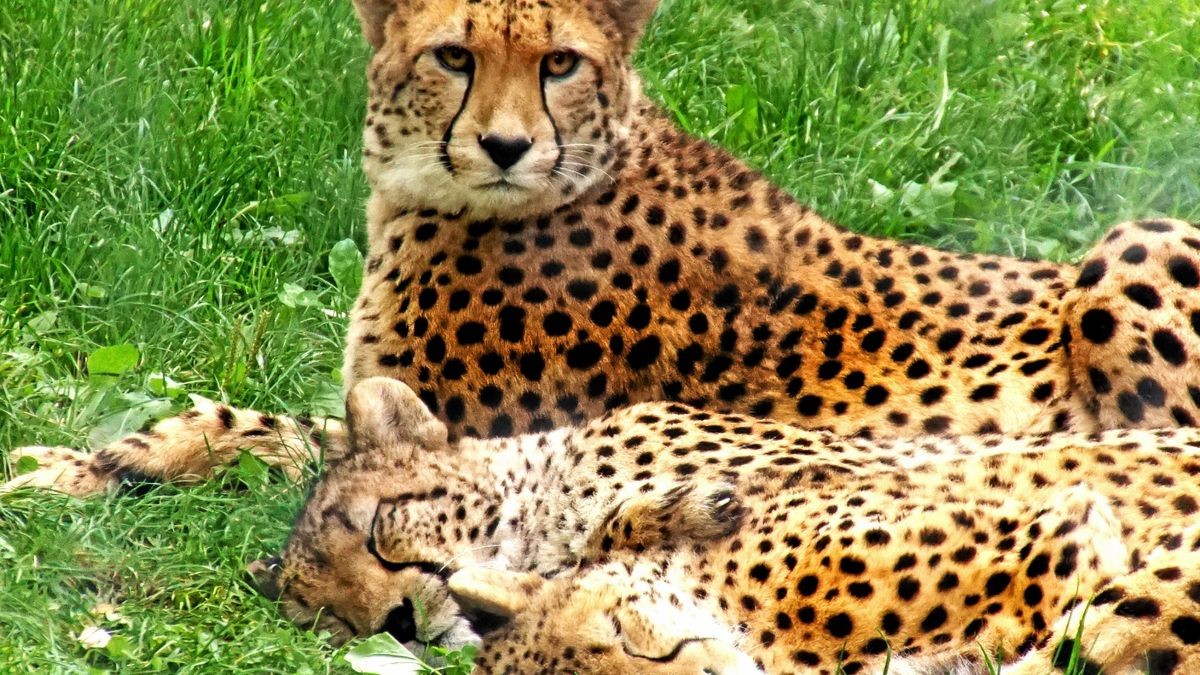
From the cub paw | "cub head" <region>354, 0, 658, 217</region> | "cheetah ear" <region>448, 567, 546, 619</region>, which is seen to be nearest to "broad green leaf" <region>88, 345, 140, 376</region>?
the cub paw

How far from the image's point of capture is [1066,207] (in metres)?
7.01

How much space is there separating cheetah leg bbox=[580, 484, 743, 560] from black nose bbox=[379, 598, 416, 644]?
490mm

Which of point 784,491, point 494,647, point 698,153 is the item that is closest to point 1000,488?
point 784,491

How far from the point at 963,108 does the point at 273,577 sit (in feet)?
11.9

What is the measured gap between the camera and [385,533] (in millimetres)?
4762

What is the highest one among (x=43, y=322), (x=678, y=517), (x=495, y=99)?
(x=495, y=99)

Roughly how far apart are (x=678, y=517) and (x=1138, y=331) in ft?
5.10

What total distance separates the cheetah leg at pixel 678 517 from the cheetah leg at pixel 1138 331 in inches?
49.5

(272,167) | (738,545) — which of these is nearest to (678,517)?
(738,545)

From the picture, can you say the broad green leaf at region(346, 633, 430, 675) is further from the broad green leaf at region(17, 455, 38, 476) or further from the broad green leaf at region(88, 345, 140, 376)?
the broad green leaf at region(88, 345, 140, 376)

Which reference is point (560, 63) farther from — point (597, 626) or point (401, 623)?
point (597, 626)

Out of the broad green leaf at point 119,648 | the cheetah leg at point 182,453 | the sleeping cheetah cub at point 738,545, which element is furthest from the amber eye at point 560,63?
the broad green leaf at point 119,648

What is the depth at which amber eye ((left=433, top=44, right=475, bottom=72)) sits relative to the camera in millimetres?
5406

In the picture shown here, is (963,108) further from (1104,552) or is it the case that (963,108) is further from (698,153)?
(1104,552)
